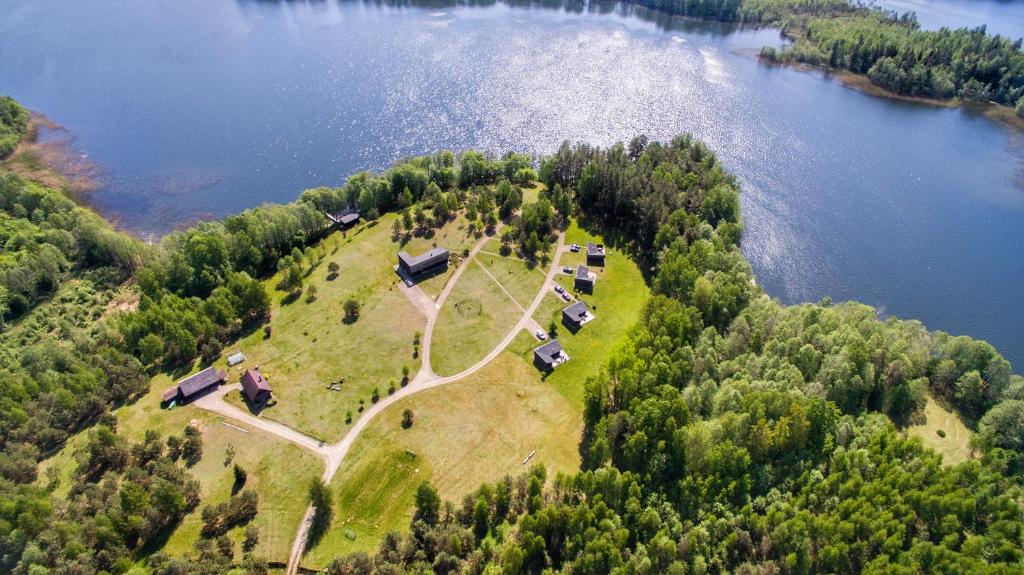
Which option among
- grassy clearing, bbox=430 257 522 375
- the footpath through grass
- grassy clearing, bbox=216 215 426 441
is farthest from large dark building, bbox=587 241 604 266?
grassy clearing, bbox=216 215 426 441

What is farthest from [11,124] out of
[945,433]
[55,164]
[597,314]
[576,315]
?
[945,433]

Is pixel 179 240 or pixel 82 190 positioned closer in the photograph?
pixel 179 240

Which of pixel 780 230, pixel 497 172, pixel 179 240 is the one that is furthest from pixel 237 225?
pixel 780 230

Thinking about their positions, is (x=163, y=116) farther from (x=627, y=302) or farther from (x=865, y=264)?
(x=865, y=264)

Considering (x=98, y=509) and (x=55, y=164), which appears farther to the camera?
(x=55, y=164)

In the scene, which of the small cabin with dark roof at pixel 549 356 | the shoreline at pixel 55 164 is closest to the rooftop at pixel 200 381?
the small cabin with dark roof at pixel 549 356

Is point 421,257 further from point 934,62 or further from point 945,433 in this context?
point 934,62
